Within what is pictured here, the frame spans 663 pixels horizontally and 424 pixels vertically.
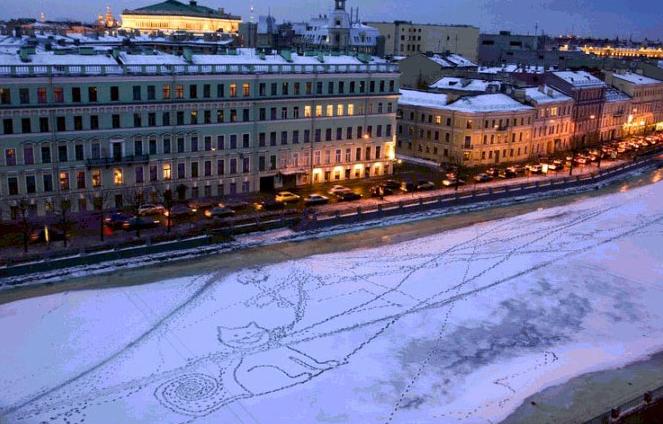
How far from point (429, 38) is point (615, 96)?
84.4 m

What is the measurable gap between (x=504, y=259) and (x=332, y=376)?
2139 cm

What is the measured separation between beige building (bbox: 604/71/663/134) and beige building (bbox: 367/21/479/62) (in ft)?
190

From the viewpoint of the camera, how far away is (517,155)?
84312 mm

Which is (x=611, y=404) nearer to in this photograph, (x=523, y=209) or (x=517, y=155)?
(x=523, y=209)

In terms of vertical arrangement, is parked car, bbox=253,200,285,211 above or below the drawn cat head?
above

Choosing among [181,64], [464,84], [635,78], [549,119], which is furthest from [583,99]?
[181,64]

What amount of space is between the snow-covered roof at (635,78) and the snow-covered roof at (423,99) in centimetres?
4364

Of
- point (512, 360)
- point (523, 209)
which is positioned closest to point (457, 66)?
point (523, 209)

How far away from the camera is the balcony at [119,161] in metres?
53.1

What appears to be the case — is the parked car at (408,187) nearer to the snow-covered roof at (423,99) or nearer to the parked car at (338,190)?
the parked car at (338,190)

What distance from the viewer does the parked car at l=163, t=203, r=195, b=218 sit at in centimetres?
5241

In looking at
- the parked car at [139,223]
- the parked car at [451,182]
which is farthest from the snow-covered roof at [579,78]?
the parked car at [139,223]

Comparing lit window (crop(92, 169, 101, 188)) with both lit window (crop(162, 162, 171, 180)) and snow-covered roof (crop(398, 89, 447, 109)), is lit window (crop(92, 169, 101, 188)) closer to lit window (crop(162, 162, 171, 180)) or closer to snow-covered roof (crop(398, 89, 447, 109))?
lit window (crop(162, 162, 171, 180))

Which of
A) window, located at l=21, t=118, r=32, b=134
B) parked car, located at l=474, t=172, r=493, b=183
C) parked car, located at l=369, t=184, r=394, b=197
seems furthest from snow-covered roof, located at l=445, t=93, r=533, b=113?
window, located at l=21, t=118, r=32, b=134
